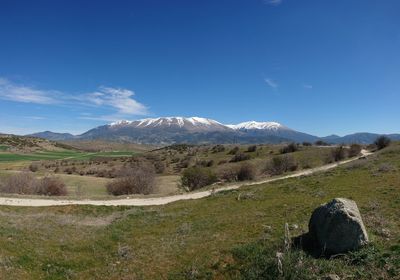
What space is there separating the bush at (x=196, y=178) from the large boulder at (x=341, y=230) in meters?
56.5

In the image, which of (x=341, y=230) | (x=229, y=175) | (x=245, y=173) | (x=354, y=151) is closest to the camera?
(x=341, y=230)

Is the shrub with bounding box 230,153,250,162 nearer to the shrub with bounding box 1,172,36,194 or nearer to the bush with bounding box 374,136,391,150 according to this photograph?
the bush with bounding box 374,136,391,150

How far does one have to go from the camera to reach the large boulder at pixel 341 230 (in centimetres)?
1939

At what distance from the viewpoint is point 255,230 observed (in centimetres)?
2589

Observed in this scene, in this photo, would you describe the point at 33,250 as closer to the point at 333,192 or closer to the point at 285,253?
the point at 285,253

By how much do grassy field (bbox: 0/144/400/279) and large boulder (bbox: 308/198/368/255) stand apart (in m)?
0.59

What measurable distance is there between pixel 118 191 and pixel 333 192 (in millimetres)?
41054

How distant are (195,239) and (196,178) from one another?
5063 centimetres

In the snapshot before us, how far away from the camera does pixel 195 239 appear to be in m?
26.2

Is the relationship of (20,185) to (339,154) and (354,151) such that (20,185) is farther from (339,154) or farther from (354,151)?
(354,151)

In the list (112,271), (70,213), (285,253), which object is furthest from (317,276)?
(70,213)

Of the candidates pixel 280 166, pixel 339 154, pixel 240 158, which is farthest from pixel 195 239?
pixel 240 158

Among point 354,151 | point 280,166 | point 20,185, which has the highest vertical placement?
point 354,151

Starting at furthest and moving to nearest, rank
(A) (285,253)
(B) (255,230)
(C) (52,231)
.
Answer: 1. (C) (52,231)
2. (B) (255,230)
3. (A) (285,253)
